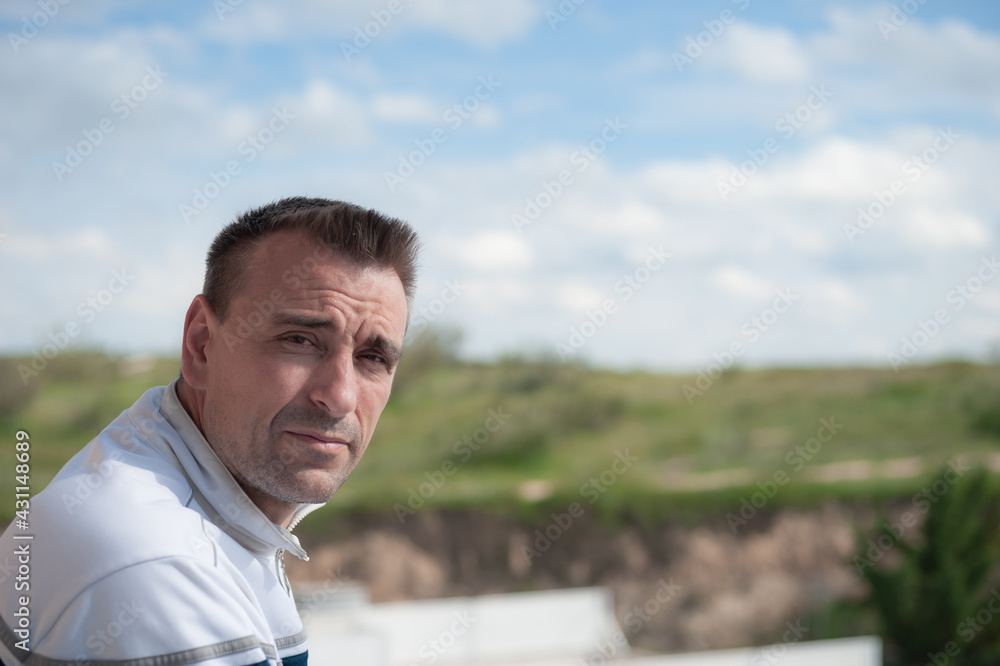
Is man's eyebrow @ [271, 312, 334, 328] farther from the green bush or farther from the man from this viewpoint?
the green bush

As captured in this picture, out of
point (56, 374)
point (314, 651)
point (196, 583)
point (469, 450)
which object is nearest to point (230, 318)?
point (196, 583)

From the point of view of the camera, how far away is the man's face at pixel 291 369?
107cm

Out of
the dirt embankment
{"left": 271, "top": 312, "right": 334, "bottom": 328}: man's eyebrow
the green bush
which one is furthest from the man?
the dirt embankment

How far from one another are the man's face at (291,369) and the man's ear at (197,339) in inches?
0.7

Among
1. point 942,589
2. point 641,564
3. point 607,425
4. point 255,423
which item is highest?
point 255,423

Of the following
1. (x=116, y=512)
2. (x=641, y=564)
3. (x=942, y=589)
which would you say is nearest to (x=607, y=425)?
(x=641, y=564)

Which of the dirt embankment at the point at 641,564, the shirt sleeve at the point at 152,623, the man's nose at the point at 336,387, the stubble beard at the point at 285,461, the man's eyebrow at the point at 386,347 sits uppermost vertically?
the man's eyebrow at the point at 386,347

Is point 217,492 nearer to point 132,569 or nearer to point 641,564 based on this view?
point 132,569

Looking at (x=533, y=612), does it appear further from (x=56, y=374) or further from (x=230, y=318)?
(x=56, y=374)

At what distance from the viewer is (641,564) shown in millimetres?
13977

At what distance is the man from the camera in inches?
35.6

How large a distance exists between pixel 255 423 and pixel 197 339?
0.16 metres

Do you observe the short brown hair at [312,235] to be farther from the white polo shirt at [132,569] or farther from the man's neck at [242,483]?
the white polo shirt at [132,569]

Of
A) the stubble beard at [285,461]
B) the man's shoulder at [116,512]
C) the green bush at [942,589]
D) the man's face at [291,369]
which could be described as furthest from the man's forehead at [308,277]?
the green bush at [942,589]
